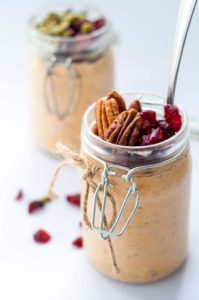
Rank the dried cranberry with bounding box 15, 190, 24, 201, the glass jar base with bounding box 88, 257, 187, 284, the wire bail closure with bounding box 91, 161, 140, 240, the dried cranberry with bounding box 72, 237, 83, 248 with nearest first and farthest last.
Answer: the wire bail closure with bounding box 91, 161, 140, 240 < the glass jar base with bounding box 88, 257, 187, 284 < the dried cranberry with bounding box 72, 237, 83, 248 < the dried cranberry with bounding box 15, 190, 24, 201

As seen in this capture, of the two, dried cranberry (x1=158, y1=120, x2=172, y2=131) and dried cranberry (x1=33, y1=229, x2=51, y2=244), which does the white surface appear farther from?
dried cranberry (x1=158, y1=120, x2=172, y2=131)

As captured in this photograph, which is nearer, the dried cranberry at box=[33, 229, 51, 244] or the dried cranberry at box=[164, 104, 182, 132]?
the dried cranberry at box=[164, 104, 182, 132]

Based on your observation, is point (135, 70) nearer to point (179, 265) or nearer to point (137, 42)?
point (137, 42)

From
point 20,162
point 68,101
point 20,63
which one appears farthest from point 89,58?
point 20,63

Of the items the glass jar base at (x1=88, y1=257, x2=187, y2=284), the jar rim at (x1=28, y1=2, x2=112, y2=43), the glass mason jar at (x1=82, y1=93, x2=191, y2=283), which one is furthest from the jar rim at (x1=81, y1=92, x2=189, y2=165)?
the jar rim at (x1=28, y1=2, x2=112, y2=43)

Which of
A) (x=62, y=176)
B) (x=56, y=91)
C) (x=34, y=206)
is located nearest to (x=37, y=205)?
(x=34, y=206)

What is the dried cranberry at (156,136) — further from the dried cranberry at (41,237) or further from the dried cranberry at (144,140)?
the dried cranberry at (41,237)
